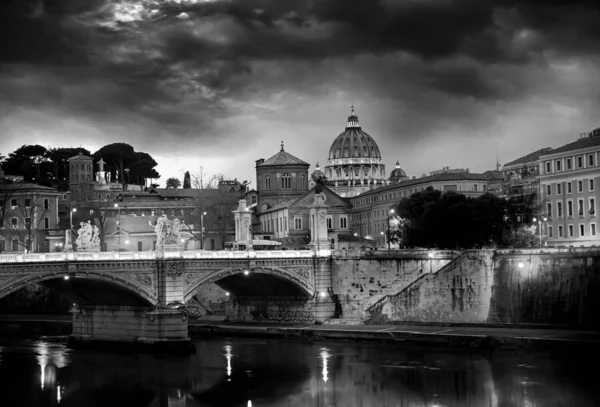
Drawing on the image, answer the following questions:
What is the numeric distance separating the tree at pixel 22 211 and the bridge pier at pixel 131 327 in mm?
40080

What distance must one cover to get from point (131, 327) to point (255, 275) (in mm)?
10966

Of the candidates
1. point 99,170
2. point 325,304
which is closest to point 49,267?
point 325,304

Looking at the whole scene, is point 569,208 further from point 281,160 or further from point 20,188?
point 20,188

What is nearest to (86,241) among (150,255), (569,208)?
(150,255)

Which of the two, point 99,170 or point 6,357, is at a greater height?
point 99,170

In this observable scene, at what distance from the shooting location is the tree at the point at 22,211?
110750mm

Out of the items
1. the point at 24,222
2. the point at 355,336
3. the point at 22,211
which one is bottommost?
the point at 355,336

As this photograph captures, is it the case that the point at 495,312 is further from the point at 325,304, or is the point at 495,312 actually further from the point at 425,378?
the point at 425,378

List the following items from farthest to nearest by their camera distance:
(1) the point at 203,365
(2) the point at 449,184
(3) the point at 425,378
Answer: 1. (2) the point at 449,184
2. (1) the point at 203,365
3. (3) the point at 425,378

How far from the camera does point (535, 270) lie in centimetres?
7275

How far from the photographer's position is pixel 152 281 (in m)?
68.1

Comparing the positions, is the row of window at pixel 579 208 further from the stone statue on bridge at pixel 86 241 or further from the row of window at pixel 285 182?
the stone statue on bridge at pixel 86 241

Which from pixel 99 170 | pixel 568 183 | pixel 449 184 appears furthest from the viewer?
pixel 99 170

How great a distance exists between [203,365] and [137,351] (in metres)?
6.23
